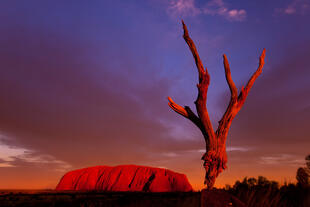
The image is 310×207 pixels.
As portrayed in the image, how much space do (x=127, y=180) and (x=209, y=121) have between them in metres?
95.3

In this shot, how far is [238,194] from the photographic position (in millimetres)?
6195

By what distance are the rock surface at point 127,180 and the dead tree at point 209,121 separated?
8589 centimetres

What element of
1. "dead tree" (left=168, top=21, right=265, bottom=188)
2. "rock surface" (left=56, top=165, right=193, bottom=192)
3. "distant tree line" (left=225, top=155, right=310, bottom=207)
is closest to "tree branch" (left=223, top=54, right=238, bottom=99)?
"dead tree" (left=168, top=21, right=265, bottom=188)

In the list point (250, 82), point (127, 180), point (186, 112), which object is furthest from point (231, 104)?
point (127, 180)

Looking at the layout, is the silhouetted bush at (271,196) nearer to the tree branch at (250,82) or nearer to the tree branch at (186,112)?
the tree branch at (186,112)

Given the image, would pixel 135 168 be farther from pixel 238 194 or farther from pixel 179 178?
pixel 238 194

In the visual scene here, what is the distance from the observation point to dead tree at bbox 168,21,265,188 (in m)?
8.47

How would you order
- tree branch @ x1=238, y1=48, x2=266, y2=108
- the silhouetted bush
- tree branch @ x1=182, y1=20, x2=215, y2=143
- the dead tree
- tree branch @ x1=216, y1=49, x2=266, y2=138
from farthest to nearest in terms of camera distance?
tree branch @ x1=238, y1=48, x2=266, y2=108, tree branch @ x1=216, y1=49, x2=266, y2=138, tree branch @ x1=182, y1=20, x2=215, y2=143, the dead tree, the silhouetted bush

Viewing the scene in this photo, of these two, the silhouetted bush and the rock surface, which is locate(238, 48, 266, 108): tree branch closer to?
the silhouetted bush

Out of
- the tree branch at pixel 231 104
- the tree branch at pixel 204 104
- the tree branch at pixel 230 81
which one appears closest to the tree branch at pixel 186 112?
the tree branch at pixel 204 104

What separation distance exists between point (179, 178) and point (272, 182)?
93589 mm

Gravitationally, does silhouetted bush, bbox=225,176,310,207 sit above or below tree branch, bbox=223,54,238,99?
below

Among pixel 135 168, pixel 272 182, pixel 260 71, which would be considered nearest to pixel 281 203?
pixel 272 182

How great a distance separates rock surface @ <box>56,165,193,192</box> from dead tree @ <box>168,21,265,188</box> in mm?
85894
